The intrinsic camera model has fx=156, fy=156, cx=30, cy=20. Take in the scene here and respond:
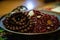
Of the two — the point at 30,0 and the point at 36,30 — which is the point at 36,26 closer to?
the point at 36,30

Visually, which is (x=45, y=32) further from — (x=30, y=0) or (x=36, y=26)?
(x=30, y=0)

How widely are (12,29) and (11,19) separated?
0.06m

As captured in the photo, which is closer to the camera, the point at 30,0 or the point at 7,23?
the point at 7,23

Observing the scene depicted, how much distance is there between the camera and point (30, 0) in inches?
76.0

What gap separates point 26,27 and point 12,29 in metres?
0.07

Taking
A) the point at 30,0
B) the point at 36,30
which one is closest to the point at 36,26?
the point at 36,30

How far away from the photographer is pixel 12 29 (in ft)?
2.43

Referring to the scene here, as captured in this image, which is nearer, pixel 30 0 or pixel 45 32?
pixel 45 32

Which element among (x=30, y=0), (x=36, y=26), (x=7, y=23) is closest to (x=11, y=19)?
(x=7, y=23)

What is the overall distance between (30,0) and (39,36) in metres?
1.26

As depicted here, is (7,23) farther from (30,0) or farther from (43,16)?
(30,0)

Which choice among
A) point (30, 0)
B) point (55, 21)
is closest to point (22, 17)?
point (55, 21)

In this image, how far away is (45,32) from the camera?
711mm

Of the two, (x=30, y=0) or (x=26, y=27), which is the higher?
(x=30, y=0)
